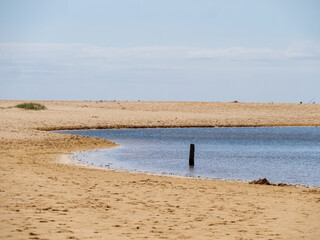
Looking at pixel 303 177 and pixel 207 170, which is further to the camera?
pixel 207 170

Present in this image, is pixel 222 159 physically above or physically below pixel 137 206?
below

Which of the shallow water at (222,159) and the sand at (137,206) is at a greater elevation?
the sand at (137,206)

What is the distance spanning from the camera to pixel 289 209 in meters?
13.0

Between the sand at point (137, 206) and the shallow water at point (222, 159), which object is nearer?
the sand at point (137, 206)

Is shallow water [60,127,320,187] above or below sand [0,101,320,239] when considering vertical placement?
below

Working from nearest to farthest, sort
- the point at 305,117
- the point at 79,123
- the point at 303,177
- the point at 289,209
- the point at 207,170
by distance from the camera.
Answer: the point at 289,209, the point at 303,177, the point at 207,170, the point at 79,123, the point at 305,117

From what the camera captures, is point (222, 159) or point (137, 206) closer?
point (137, 206)

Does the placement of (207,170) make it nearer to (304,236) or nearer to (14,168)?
(14,168)

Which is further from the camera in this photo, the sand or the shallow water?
the shallow water

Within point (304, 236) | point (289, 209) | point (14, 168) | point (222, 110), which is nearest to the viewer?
point (304, 236)

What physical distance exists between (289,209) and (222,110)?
212 ft

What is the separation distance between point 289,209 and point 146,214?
366cm

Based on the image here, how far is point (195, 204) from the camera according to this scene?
43.8ft

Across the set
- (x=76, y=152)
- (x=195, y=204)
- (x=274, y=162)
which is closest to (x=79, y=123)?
(x=76, y=152)
